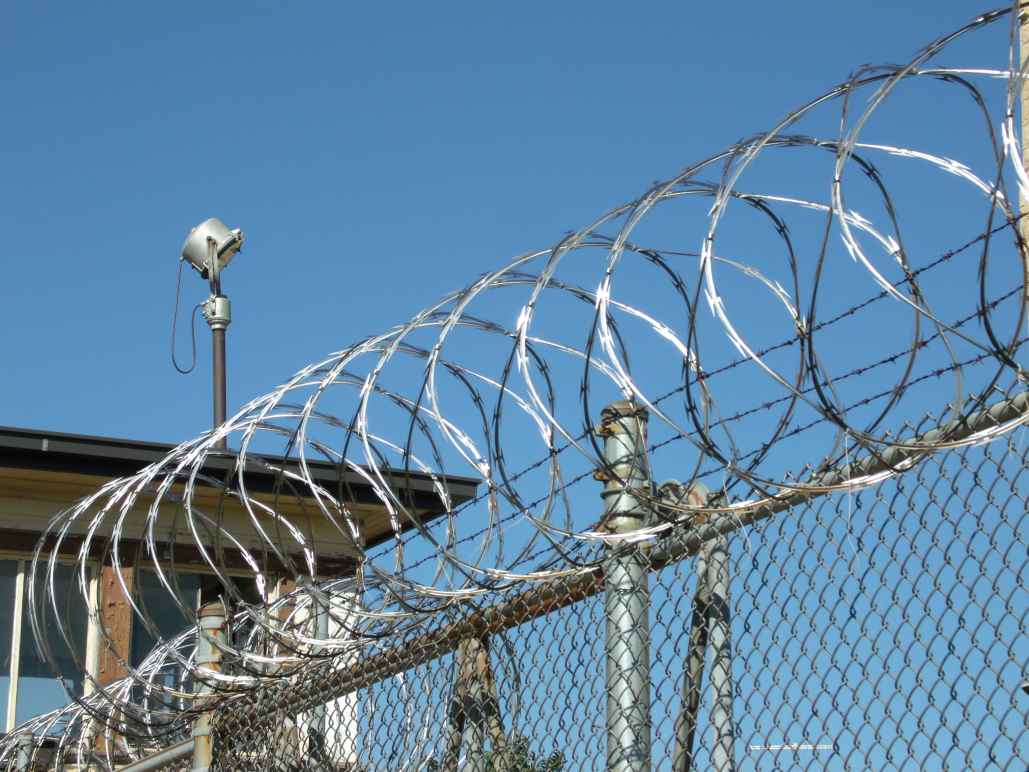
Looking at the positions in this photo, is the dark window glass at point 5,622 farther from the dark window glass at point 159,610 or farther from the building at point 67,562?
the dark window glass at point 159,610

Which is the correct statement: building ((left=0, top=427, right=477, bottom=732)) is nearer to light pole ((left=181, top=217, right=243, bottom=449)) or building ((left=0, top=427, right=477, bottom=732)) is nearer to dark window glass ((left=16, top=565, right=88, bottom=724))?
dark window glass ((left=16, top=565, right=88, bottom=724))

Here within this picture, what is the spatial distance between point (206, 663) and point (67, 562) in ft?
23.2

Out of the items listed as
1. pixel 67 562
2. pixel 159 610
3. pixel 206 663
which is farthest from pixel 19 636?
pixel 206 663

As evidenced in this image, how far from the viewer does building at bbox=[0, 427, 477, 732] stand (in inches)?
499

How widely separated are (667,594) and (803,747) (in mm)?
831

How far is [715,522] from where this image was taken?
4.01m

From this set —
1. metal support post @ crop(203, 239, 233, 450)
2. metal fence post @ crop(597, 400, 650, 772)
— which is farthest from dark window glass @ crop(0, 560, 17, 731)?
metal fence post @ crop(597, 400, 650, 772)

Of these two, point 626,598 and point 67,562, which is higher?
point 67,562

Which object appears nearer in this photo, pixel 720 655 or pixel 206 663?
pixel 720 655

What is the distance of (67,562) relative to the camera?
13.2m

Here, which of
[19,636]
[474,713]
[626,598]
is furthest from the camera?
[19,636]

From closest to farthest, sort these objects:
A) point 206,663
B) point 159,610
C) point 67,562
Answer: point 206,663 → point 67,562 → point 159,610

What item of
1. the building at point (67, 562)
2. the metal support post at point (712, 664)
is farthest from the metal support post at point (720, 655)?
the building at point (67, 562)

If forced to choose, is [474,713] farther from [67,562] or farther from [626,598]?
[67,562]
